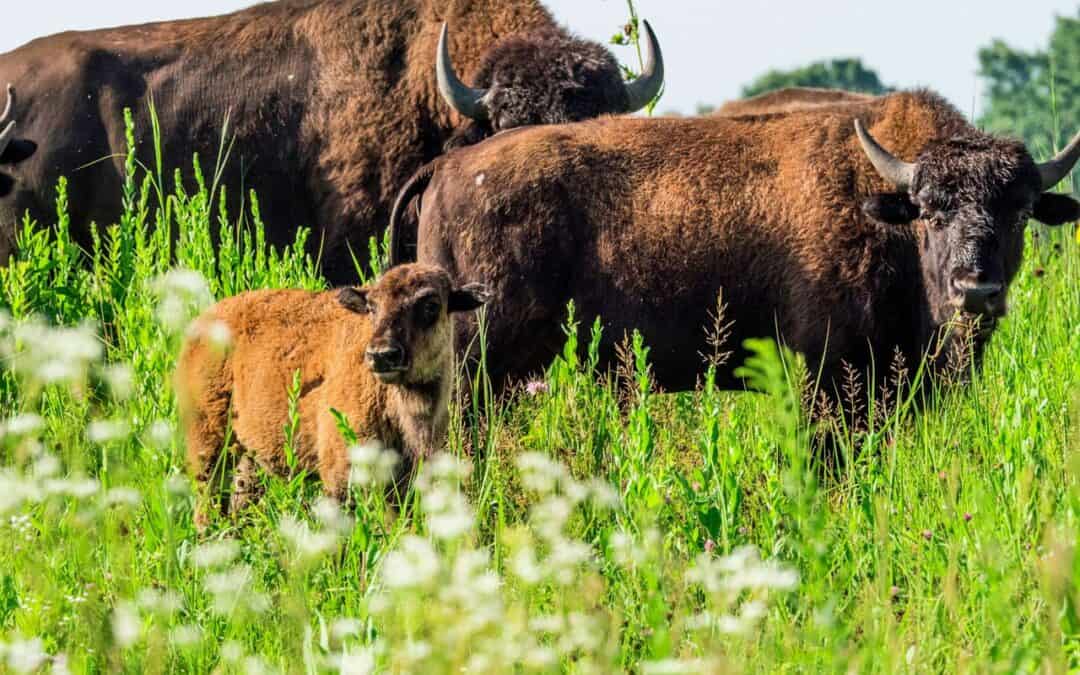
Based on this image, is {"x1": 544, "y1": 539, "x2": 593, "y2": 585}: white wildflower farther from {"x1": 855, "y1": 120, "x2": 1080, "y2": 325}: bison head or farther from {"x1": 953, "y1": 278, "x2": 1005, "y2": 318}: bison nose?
{"x1": 855, "y1": 120, "x2": 1080, "y2": 325}: bison head

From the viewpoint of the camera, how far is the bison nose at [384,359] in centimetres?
534

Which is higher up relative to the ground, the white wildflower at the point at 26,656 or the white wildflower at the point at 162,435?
the white wildflower at the point at 162,435

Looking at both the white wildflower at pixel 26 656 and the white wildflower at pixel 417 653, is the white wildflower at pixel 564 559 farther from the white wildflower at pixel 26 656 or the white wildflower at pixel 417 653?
the white wildflower at pixel 26 656

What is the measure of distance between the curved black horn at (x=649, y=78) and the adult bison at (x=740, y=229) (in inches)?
118

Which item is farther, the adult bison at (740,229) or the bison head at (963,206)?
the adult bison at (740,229)

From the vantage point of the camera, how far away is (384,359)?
17.5 feet

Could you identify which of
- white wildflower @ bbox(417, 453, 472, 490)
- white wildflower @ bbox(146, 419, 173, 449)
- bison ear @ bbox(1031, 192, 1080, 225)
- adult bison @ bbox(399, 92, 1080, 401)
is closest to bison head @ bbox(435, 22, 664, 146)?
adult bison @ bbox(399, 92, 1080, 401)

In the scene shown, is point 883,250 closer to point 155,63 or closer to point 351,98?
point 351,98

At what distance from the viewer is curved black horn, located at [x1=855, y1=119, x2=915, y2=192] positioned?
6.91 metres

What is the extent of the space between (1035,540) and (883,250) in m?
2.76

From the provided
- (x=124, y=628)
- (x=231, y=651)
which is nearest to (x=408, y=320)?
(x=231, y=651)

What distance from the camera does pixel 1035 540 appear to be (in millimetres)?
4383

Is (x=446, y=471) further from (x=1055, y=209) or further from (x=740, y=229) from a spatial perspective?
(x=1055, y=209)

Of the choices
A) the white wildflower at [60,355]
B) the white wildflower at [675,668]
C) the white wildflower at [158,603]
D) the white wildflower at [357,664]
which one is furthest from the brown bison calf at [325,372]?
the white wildflower at [675,668]
